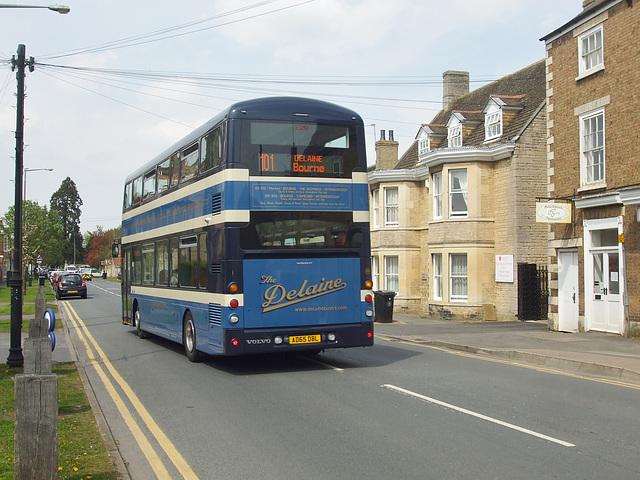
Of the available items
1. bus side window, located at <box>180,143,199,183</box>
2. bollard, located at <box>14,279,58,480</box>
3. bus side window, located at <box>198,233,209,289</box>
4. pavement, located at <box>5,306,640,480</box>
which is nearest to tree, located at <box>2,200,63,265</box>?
pavement, located at <box>5,306,640,480</box>

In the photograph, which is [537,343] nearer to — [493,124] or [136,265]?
[136,265]

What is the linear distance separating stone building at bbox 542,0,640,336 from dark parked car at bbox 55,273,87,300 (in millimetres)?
31838

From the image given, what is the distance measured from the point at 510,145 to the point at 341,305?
15524mm

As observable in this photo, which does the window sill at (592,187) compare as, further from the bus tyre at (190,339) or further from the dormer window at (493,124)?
the bus tyre at (190,339)

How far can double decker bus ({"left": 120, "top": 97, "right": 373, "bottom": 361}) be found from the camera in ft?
36.7

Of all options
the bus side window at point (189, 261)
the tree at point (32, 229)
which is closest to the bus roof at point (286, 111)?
the bus side window at point (189, 261)

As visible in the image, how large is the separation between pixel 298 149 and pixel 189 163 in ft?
9.39

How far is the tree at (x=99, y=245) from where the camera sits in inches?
4798

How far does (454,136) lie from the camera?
29109mm

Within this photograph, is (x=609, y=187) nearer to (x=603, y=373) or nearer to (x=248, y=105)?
(x=603, y=373)

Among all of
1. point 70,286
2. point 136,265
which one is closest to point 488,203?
point 136,265

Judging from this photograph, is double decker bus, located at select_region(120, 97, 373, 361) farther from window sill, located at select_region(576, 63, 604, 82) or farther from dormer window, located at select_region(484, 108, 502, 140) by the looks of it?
dormer window, located at select_region(484, 108, 502, 140)

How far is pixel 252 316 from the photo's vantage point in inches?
444

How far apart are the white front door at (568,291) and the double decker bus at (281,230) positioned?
9.65 meters
